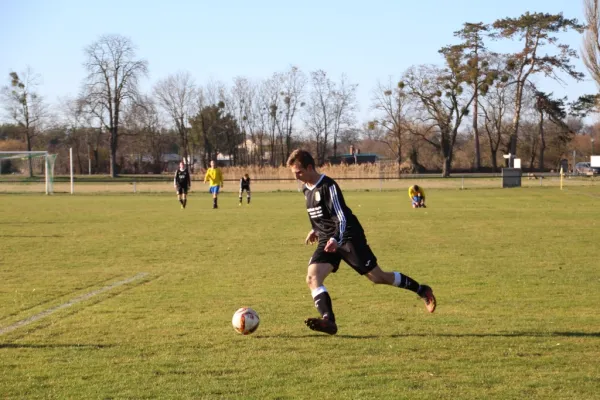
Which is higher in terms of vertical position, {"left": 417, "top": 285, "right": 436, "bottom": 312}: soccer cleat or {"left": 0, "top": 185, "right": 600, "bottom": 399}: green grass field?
{"left": 417, "top": 285, "right": 436, "bottom": 312}: soccer cleat

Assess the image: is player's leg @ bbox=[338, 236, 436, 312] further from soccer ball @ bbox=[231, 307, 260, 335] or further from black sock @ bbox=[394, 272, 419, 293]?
soccer ball @ bbox=[231, 307, 260, 335]

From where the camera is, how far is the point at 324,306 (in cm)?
725

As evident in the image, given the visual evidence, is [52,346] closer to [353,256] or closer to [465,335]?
[353,256]

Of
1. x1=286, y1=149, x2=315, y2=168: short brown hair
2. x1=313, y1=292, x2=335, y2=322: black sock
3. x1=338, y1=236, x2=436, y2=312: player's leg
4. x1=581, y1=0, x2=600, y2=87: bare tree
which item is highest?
x1=581, y1=0, x2=600, y2=87: bare tree

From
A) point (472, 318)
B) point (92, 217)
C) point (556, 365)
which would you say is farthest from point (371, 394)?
point (92, 217)

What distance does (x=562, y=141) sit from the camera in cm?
8062

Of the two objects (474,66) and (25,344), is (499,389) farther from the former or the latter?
(474,66)

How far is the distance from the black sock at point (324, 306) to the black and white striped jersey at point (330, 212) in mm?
579

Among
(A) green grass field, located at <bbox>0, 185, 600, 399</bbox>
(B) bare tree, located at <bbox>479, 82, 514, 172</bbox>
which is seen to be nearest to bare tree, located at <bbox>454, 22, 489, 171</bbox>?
(B) bare tree, located at <bbox>479, 82, 514, 172</bbox>

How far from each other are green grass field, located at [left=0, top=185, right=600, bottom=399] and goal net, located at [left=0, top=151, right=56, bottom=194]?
35421mm

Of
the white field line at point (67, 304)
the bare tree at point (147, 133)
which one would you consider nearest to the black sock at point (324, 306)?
the white field line at point (67, 304)

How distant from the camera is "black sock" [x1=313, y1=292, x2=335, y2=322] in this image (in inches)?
282

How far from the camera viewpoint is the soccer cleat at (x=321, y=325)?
271 inches

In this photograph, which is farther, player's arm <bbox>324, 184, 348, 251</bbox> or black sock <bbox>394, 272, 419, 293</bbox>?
black sock <bbox>394, 272, 419, 293</bbox>
